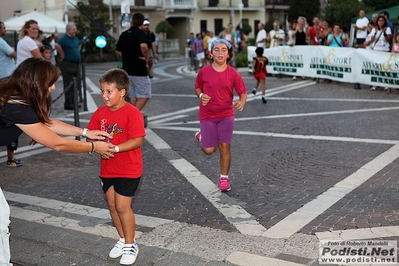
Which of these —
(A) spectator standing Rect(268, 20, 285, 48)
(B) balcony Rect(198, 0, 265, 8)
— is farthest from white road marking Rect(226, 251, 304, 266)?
(B) balcony Rect(198, 0, 265, 8)

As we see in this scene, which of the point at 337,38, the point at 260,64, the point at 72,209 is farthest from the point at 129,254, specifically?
the point at 337,38

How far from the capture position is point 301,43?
62.5ft

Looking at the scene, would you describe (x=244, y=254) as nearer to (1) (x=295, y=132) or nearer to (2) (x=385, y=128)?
(1) (x=295, y=132)

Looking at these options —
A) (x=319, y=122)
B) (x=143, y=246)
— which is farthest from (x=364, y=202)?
(x=319, y=122)

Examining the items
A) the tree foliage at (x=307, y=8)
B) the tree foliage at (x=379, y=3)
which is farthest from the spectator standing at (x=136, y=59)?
the tree foliage at (x=307, y=8)

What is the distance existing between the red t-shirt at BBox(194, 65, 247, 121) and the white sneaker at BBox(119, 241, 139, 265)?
2.34m

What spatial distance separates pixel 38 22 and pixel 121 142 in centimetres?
2094

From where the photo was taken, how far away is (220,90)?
629cm

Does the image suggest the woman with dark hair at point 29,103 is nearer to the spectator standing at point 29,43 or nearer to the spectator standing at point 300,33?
the spectator standing at point 29,43

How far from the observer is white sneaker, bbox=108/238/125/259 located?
4418 millimetres

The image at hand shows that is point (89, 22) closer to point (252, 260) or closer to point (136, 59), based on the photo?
point (136, 59)

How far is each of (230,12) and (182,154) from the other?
165ft

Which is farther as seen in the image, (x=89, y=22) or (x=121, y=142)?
(x=89, y=22)

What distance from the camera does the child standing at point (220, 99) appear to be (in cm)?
627
